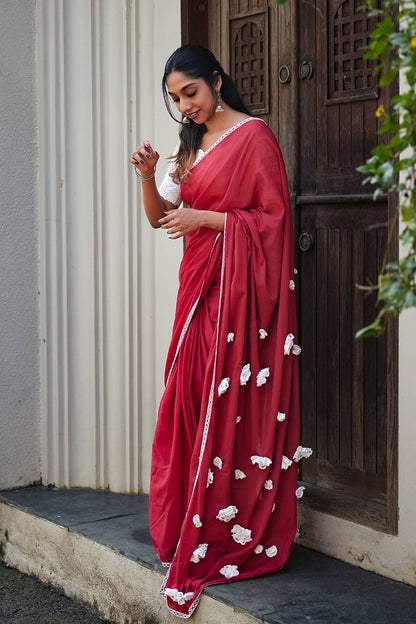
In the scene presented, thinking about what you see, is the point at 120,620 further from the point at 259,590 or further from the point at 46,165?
the point at 46,165

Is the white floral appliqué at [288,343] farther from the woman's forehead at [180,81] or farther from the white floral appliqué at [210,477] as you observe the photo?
the woman's forehead at [180,81]

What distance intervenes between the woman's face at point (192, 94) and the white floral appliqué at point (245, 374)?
0.87 m

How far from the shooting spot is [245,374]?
3.21 meters

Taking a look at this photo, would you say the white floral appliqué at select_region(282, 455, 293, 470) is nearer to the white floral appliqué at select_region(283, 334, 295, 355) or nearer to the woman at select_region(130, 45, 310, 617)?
the woman at select_region(130, 45, 310, 617)

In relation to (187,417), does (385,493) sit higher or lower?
lower

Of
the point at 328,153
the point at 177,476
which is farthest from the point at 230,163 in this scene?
the point at 177,476

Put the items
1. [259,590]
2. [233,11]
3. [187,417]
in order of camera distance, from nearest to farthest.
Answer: [259,590], [187,417], [233,11]

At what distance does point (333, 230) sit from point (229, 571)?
4.30 ft

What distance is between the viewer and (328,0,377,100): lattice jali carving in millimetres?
3371

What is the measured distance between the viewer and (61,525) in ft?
13.1

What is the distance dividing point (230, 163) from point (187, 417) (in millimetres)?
909

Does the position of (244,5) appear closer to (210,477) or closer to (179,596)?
(210,477)

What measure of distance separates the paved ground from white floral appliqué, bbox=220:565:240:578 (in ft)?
2.51

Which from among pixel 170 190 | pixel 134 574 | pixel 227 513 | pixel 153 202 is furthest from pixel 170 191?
pixel 134 574
